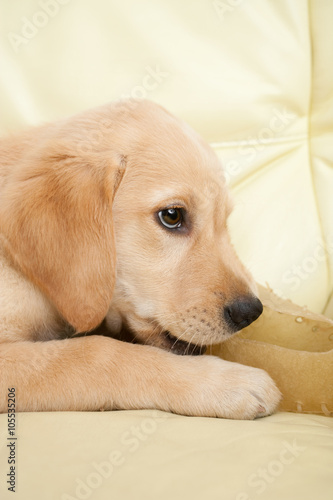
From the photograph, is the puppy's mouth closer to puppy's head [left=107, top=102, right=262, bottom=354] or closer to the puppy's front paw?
puppy's head [left=107, top=102, right=262, bottom=354]

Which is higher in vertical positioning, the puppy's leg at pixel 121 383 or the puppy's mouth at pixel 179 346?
the puppy's mouth at pixel 179 346

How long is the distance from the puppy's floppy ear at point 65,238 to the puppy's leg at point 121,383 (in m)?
0.16

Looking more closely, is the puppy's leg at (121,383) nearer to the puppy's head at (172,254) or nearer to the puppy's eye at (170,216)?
the puppy's head at (172,254)

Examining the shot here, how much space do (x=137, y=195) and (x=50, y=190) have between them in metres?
0.36

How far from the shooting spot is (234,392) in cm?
202

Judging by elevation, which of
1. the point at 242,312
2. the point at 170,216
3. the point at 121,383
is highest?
the point at 170,216

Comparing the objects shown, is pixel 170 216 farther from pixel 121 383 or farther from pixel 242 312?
pixel 121 383

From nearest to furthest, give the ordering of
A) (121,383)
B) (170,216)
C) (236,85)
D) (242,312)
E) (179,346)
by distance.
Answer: (121,383)
(242,312)
(170,216)
(179,346)
(236,85)

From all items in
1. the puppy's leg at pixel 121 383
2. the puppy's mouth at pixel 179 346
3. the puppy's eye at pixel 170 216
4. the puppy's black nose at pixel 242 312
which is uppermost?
the puppy's eye at pixel 170 216

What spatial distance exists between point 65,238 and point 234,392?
88 cm

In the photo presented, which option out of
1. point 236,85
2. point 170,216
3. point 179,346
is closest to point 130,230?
point 170,216

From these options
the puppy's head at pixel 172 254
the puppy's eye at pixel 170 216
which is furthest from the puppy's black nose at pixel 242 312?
the puppy's eye at pixel 170 216

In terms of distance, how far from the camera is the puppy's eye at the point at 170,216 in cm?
221

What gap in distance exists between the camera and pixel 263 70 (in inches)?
145
